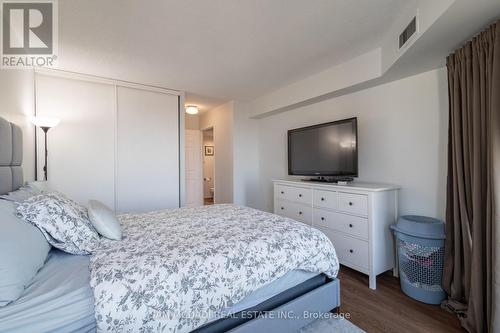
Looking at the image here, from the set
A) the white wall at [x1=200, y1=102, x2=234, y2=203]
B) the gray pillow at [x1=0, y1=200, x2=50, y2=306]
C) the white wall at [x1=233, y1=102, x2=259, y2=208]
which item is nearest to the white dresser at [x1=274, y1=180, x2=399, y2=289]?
the white wall at [x1=233, y1=102, x2=259, y2=208]

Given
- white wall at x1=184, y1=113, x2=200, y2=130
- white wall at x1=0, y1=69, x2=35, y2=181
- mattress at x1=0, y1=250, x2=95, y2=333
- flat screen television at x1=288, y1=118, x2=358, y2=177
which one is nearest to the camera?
mattress at x1=0, y1=250, x2=95, y2=333

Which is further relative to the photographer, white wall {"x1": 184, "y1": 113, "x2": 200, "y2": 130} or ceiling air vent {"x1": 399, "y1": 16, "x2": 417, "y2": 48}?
white wall {"x1": 184, "y1": 113, "x2": 200, "y2": 130}

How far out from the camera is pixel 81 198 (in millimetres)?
3076

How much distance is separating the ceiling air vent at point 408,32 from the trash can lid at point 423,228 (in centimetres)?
159

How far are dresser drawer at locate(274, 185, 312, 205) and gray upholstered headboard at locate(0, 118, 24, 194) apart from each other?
2792 millimetres

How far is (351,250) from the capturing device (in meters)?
2.41

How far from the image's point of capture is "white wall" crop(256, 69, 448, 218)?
2.22 metres

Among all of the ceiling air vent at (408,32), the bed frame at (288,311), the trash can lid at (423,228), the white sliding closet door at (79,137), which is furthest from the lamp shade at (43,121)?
the trash can lid at (423,228)

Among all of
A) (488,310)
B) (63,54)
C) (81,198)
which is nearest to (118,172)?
(81,198)

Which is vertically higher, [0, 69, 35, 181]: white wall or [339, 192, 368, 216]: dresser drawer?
[0, 69, 35, 181]: white wall

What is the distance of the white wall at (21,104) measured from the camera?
195 centimetres

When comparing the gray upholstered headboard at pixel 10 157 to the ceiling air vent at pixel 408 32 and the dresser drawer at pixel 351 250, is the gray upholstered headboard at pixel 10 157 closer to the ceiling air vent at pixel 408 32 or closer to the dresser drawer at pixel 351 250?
the dresser drawer at pixel 351 250

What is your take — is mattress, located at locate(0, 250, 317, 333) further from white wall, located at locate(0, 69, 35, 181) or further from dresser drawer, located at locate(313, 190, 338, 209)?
dresser drawer, located at locate(313, 190, 338, 209)

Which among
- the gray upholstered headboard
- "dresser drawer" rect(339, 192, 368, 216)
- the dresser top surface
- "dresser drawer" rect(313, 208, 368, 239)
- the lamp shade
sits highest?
the lamp shade
